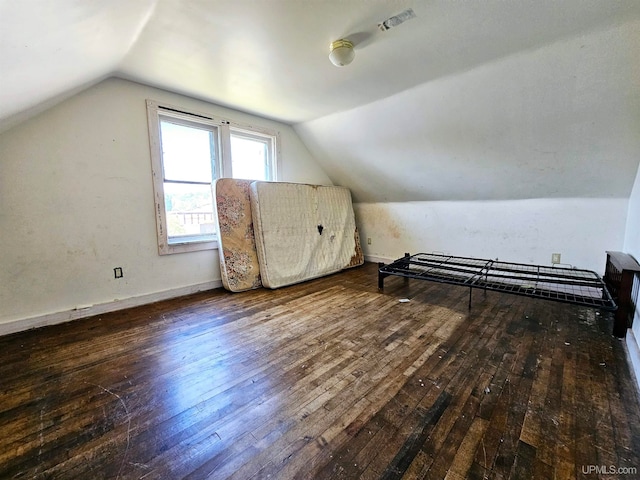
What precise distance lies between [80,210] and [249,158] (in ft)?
6.85

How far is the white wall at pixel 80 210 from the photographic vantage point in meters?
2.31

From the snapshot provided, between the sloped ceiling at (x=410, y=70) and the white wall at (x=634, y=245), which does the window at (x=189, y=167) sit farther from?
the white wall at (x=634, y=245)

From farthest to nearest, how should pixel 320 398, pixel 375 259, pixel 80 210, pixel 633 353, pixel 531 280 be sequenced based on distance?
pixel 375 259 < pixel 531 280 < pixel 80 210 < pixel 633 353 < pixel 320 398

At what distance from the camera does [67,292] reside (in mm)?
2551

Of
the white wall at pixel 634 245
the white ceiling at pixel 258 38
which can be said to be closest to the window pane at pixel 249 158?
the white ceiling at pixel 258 38

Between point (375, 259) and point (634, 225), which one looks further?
point (375, 259)

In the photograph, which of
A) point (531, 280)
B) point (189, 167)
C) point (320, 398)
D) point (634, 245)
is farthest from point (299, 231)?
point (634, 245)

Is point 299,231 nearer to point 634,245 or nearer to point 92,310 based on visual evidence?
point 92,310

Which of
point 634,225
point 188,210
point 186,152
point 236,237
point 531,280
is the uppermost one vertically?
point 186,152

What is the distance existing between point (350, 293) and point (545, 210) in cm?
266

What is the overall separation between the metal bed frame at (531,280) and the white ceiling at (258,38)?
2.03m

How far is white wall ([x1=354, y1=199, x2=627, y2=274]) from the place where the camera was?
10.2ft

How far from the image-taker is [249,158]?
13.1ft

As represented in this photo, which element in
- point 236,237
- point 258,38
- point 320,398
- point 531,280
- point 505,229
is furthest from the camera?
point 505,229
